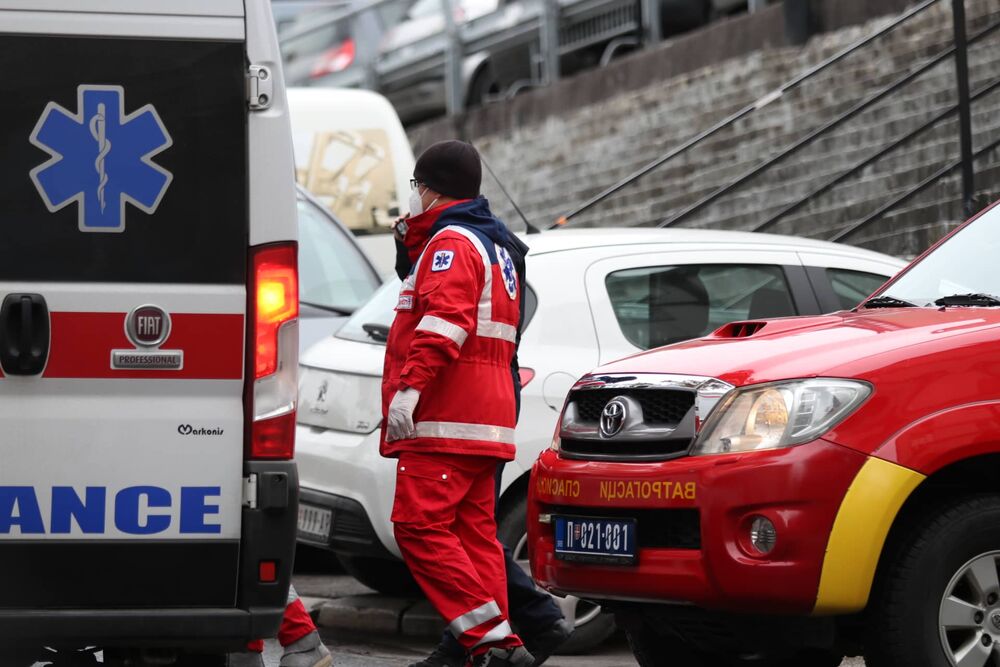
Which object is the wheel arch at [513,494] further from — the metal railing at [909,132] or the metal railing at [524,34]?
the metal railing at [524,34]

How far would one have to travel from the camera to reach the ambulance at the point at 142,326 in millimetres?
4660

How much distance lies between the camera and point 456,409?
19.9 ft

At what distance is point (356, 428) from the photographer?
7195 mm

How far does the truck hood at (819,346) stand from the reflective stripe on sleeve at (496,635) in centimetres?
89

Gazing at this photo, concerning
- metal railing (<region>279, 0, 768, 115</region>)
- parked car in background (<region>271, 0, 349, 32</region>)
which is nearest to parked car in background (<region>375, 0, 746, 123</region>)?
metal railing (<region>279, 0, 768, 115</region>)

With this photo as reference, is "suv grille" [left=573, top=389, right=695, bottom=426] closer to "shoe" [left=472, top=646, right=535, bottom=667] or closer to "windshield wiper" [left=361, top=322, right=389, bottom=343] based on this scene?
"shoe" [left=472, top=646, right=535, bottom=667]

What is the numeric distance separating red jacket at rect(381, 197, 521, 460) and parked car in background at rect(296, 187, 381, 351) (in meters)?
3.53

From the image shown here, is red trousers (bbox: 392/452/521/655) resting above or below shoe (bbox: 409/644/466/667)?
above

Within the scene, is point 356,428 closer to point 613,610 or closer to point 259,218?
point 613,610

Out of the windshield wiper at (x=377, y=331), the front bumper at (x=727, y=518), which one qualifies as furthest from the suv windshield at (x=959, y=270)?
the windshield wiper at (x=377, y=331)

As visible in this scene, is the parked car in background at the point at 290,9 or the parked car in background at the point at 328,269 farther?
the parked car in background at the point at 290,9

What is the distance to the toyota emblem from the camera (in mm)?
5578

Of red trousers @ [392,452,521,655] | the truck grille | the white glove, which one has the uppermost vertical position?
the white glove

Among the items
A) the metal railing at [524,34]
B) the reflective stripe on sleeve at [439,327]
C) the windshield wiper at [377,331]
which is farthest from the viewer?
the metal railing at [524,34]
